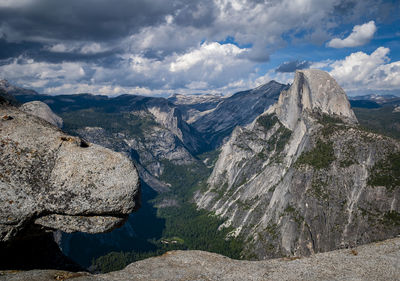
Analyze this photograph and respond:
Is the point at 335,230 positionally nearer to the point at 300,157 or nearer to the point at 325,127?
the point at 300,157

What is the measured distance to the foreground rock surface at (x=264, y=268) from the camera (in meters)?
17.3

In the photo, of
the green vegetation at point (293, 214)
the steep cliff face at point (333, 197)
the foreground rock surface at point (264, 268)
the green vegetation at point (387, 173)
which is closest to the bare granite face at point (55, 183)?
the foreground rock surface at point (264, 268)

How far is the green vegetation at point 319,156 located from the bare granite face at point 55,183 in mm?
142477

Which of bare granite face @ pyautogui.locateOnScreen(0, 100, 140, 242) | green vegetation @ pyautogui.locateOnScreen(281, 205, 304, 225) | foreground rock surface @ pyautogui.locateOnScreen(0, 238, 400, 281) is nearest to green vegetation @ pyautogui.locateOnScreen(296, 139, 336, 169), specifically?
green vegetation @ pyautogui.locateOnScreen(281, 205, 304, 225)

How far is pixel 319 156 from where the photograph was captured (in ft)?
475

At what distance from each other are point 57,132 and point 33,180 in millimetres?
4341

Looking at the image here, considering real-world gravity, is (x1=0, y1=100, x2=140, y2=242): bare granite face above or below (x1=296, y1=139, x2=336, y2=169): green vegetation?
above

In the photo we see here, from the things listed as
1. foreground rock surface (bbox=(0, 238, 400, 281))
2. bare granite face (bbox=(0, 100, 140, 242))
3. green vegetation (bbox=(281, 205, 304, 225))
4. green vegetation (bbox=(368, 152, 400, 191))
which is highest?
bare granite face (bbox=(0, 100, 140, 242))

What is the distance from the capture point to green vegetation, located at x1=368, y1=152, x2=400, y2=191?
114 metres

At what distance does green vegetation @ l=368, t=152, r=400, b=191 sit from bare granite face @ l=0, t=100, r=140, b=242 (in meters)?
134

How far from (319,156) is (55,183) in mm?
151678

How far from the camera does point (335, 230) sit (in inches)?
4749

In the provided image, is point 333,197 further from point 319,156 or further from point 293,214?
point 319,156

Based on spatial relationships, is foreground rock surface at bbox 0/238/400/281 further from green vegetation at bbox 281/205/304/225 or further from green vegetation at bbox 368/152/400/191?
green vegetation at bbox 281/205/304/225
